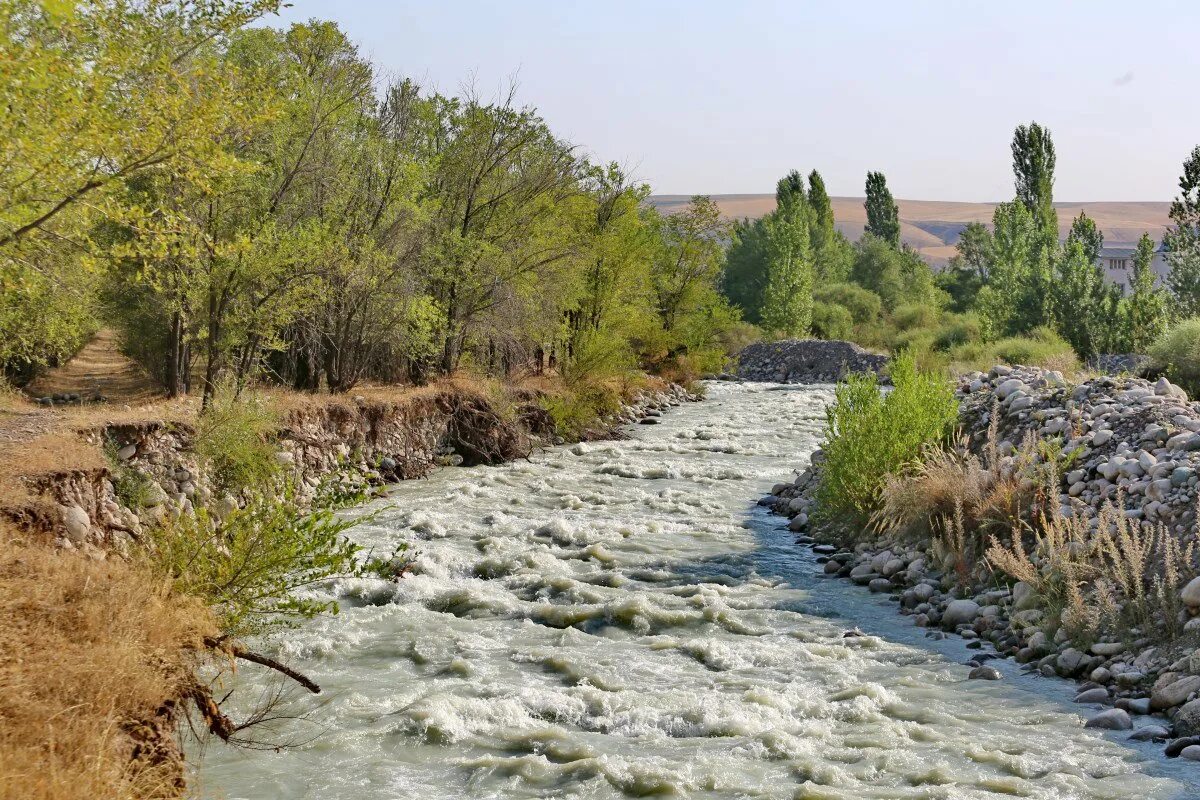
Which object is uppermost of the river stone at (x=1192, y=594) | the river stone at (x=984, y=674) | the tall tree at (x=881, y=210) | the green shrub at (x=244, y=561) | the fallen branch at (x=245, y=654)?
the tall tree at (x=881, y=210)

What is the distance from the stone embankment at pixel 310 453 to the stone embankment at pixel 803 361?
19.2 m

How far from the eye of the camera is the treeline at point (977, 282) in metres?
29.1

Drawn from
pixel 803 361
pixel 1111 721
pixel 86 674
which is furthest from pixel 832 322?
pixel 86 674

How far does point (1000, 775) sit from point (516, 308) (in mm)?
17421

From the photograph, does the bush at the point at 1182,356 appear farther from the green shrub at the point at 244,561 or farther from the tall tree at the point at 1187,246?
the green shrub at the point at 244,561

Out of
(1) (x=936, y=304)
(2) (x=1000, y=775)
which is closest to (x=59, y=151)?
(2) (x=1000, y=775)

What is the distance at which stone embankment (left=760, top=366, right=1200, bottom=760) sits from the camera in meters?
7.28

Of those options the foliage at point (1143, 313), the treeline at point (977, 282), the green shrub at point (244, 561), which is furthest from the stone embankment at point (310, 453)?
the foliage at point (1143, 313)

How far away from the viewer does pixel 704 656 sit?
331 inches

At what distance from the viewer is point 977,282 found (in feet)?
204

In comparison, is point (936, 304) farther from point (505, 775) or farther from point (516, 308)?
point (505, 775)

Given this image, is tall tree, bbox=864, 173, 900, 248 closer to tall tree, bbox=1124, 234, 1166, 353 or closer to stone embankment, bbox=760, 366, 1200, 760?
tall tree, bbox=1124, 234, 1166, 353

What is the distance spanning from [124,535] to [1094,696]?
9314mm

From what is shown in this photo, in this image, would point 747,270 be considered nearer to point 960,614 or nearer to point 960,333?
point 960,333
